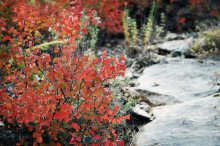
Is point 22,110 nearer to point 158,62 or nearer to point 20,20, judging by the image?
point 20,20

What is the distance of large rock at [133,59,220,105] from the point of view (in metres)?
5.89

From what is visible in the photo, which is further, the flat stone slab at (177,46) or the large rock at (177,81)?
the flat stone slab at (177,46)

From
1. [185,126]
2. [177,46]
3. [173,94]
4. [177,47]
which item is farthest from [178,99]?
[177,46]

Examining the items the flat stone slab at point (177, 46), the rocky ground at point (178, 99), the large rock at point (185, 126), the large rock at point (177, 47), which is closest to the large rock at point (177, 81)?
the rocky ground at point (178, 99)

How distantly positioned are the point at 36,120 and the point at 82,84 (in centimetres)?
66

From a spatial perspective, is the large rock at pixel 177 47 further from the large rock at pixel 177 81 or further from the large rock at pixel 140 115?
the large rock at pixel 140 115

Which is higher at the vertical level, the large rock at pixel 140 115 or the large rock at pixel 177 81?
the large rock at pixel 177 81

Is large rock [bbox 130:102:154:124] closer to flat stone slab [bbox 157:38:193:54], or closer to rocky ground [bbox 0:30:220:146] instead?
rocky ground [bbox 0:30:220:146]

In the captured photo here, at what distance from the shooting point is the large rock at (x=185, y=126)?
413 cm

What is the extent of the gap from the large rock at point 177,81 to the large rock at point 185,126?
52cm

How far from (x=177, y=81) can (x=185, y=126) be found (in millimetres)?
2257

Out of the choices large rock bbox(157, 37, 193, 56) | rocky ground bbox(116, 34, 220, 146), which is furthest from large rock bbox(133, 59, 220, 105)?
large rock bbox(157, 37, 193, 56)

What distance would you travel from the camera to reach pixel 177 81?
665 cm

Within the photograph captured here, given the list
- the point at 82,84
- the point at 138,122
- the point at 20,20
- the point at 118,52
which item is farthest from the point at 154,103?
the point at 118,52
